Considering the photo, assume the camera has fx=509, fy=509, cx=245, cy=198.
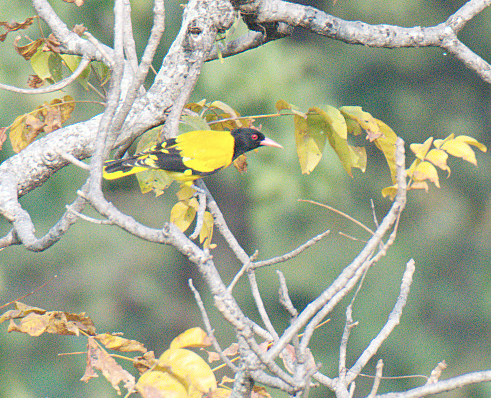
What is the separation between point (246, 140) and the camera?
2.98 meters

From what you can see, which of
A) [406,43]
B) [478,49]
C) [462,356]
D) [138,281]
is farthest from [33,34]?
[462,356]

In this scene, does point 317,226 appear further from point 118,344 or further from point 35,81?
point 118,344

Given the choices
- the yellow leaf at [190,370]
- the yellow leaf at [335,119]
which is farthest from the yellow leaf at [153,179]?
the yellow leaf at [190,370]

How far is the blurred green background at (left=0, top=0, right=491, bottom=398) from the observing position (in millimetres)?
5906

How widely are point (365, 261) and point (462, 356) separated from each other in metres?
6.28

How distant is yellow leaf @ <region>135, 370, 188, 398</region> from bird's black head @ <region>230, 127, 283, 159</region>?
1611 mm

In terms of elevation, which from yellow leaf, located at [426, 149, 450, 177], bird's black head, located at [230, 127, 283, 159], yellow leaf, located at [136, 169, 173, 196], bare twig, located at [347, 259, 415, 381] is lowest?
bird's black head, located at [230, 127, 283, 159]

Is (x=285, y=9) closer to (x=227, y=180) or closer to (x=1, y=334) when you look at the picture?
(x=227, y=180)

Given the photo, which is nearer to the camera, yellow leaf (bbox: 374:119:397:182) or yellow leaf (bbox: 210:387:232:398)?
yellow leaf (bbox: 210:387:232:398)

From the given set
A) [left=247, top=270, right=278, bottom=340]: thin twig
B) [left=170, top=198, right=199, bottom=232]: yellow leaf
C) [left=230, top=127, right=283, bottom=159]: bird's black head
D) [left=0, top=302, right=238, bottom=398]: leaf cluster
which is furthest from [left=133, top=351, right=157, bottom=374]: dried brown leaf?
[left=230, top=127, right=283, bottom=159]: bird's black head

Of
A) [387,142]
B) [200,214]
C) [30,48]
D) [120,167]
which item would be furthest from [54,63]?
[387,142]

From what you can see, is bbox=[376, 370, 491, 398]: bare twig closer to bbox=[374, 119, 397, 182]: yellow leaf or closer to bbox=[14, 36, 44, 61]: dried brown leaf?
bbox=[374, 119, 397, 182]: yellow leaf

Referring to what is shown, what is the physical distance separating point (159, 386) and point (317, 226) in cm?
504

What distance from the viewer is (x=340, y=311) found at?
Result: 6.64 m
